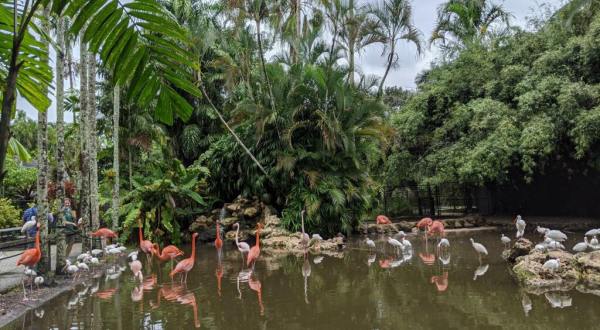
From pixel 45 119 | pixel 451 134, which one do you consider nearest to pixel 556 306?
pixel 45 119

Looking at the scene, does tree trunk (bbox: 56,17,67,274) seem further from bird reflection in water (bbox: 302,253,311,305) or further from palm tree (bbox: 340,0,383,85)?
palm tree (bbox: 340,0,383,85)

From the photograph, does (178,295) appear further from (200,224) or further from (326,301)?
(200,224)

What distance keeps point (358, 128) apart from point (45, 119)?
31.9ft

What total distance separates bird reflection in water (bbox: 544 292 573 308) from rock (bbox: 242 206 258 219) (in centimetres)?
1031

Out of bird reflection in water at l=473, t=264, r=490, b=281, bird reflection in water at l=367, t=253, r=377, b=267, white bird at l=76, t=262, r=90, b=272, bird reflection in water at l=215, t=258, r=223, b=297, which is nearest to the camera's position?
bird reflection in water at l=215, t=258, r=223, b=297

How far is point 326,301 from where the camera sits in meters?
6.90

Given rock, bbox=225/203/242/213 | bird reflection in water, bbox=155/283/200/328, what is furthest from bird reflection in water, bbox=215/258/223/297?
rock, bbox=225/203/242/213

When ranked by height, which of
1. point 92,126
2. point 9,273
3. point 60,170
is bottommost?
point 9,273

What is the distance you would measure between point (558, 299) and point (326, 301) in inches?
125

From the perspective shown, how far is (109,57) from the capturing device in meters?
2.24

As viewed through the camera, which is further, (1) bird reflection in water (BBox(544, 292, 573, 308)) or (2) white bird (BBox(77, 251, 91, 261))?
(2) white bird (BBox(77, 251, 91, 261))

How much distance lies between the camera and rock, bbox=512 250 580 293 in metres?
7.28

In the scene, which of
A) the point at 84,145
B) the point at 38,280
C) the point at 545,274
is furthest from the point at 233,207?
the point at 545,274

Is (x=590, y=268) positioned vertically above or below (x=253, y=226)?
below
